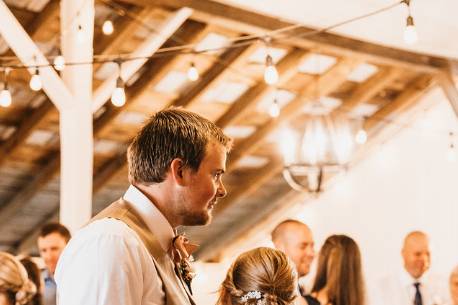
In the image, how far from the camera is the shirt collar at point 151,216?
60.2 inches

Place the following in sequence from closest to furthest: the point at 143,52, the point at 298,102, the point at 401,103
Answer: the point at 143,52 → the point at 298,102 → the point at 401,103

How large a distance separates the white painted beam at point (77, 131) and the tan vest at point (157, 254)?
3.57 m

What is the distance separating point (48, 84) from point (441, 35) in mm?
2826

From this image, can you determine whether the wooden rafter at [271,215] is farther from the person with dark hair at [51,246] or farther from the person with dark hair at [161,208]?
the person with dark hair at [161,208]

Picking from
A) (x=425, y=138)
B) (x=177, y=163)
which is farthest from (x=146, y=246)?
(x=425, y=138)

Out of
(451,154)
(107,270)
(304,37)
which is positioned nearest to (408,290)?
(304,37)

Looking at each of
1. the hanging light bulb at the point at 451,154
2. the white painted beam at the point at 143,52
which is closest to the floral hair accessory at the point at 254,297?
the white painted beam at the point at 143,52

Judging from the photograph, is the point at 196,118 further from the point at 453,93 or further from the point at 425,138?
the point at 425,138

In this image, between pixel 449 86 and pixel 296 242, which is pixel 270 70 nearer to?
pixel 296 242

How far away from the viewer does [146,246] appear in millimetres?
1474

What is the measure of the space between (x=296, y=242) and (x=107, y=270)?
2.77 meters

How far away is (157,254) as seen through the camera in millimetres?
1502

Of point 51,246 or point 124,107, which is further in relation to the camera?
point 124,107

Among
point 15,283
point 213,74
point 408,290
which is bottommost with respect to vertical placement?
point 15,283
